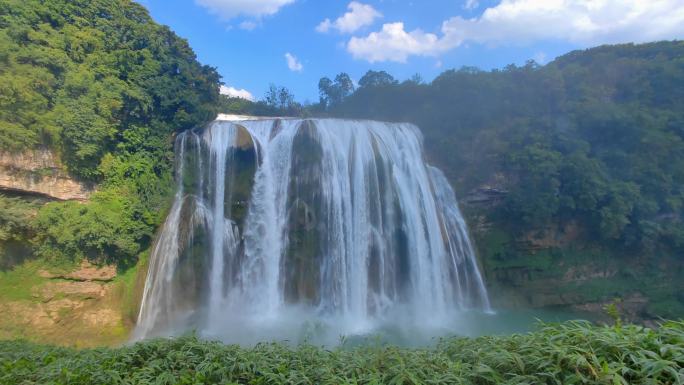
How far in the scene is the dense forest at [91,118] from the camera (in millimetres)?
12047

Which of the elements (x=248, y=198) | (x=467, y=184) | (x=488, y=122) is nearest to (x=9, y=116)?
(x=248, y=198)

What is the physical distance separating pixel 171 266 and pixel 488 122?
1624 centimetres

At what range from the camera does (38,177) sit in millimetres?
12484

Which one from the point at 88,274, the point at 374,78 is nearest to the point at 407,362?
the point at 88,274

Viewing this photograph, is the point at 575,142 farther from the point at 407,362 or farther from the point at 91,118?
the point at 91,118

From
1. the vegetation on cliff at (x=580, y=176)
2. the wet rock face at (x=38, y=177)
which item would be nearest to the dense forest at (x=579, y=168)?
the vegetation on cliff at (x=580, y=176)

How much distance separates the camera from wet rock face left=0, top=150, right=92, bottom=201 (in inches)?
472

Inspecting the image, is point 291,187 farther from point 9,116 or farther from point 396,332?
point 9,116

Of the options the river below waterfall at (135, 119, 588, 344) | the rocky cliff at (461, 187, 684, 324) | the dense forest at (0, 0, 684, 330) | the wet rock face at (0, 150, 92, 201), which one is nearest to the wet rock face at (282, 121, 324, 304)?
the river below waterfall at (135, 119, 588, 344)

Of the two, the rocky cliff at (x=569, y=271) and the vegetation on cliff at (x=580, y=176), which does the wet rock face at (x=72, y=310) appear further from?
the vegetation on cliff at (x=580, y=176)

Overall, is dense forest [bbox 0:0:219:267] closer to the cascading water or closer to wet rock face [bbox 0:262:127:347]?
wet rock face [bbox 0:262:127:347]

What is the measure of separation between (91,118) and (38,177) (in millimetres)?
2564

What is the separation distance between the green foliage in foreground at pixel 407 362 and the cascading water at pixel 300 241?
8.10 m

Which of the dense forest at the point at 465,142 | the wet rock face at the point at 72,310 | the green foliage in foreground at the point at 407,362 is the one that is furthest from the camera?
the dense forest at the point at 465,142
